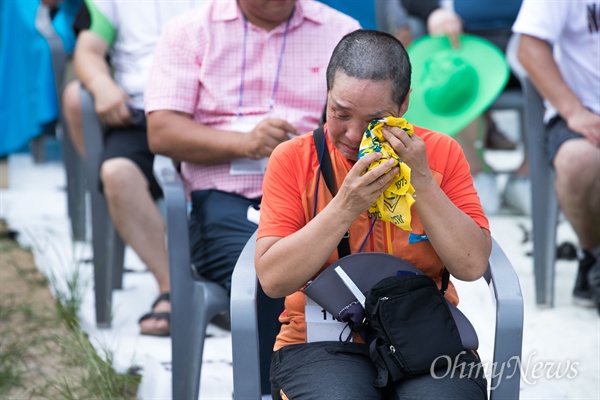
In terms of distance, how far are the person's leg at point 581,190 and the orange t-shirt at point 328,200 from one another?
1.40 meters

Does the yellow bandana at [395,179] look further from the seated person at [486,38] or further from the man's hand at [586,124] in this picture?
the seated person at [486,38]

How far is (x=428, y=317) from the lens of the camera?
2.01 m

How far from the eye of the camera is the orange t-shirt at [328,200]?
2.14 metres

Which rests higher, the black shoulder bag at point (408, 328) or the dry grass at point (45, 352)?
the black shoulder bag at point (408, 328)

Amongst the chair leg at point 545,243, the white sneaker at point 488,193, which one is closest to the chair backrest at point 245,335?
the chair leg at point 545,243

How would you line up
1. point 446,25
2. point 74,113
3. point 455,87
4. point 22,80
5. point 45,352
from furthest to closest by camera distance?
point 22,80, point 446,25, point 74,113, point 455,87, point 45,352

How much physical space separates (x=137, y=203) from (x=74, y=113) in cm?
99

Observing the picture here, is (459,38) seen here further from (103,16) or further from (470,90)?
(103,16)

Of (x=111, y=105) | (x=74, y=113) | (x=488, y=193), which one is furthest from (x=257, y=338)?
(x=488, y=193)

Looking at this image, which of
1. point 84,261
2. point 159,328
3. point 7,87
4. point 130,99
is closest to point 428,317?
point 159,328

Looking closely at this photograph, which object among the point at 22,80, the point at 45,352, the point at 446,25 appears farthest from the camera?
the point at 22,80

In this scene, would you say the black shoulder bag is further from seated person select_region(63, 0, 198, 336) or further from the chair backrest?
seated person select_region(63, 0, 198, 336)

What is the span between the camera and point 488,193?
195 inches

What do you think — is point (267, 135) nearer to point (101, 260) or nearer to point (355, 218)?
point (355, 218)
